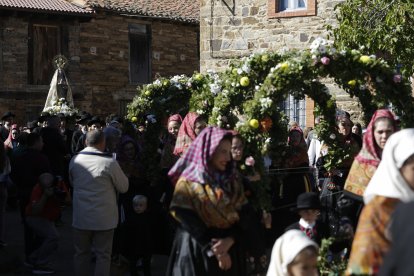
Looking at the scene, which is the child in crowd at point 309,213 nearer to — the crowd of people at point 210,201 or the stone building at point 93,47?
the crowd of people at point 210,201

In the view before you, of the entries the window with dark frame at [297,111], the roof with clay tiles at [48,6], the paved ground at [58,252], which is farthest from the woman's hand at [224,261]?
the roof with clay tiles at [48,6]

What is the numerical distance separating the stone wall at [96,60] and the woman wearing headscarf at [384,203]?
22.5m

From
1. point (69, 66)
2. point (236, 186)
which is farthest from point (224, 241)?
point (69, 66)

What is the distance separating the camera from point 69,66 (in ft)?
88.8

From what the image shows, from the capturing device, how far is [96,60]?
27672 mm

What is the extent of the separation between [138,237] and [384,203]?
502 cm

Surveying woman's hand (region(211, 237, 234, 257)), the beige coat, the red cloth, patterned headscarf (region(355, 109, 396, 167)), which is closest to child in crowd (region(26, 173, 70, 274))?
the red cloth

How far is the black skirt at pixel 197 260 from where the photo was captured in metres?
5.90

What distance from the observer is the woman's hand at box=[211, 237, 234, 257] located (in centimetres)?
579

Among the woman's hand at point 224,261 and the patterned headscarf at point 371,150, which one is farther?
the patterned headscarf at point 371,150

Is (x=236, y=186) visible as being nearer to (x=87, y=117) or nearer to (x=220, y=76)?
(x=220, y=76)

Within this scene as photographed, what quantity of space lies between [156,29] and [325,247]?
933 inches

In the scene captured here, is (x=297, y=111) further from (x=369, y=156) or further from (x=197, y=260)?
(x=197, y=260)

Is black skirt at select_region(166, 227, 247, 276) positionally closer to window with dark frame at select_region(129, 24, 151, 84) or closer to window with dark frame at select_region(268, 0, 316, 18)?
window with dark frame at select_region(268, 0, 316, 18)
